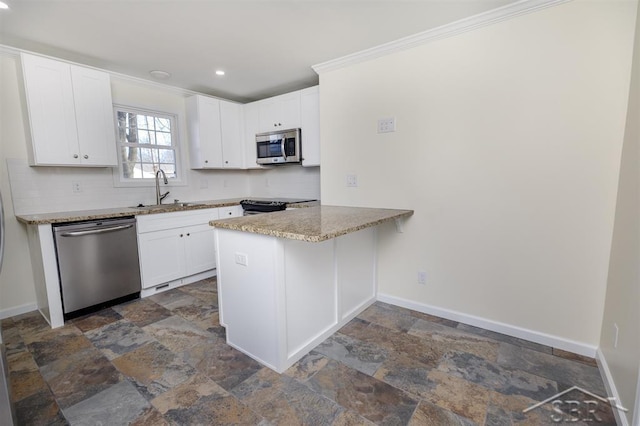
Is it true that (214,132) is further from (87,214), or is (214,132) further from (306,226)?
(306,226)

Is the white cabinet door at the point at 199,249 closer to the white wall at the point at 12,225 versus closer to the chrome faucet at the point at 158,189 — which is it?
the chrome faucet at the point at 158,189

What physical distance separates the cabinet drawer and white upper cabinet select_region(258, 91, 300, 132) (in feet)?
4.27

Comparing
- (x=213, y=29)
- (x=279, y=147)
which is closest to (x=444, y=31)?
(x=213, y=29)

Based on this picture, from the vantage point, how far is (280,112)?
3658 millimetres

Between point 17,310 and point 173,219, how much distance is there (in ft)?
4.99

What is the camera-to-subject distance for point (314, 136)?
3.39m

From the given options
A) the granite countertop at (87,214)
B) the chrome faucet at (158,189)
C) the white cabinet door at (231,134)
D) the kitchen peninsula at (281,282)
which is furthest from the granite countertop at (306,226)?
the white cabinet door at (231,134)

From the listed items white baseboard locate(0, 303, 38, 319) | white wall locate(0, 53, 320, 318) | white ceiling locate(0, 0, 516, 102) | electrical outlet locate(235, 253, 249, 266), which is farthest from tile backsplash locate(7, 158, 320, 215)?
electrical outlet locate(235, 253, 249, 266)

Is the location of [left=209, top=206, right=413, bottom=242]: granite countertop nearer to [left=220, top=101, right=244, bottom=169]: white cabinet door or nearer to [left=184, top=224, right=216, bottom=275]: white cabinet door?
[left=184, top=224, right=216, bottom=275]: white cabinet door

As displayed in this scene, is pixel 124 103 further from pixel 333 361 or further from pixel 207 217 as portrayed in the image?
pixel 333 361

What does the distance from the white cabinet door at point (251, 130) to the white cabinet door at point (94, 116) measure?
1571 millimetres

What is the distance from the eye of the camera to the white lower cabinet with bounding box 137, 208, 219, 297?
9.75 ft

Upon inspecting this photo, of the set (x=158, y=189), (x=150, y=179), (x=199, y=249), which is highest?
(x=150, y=179)

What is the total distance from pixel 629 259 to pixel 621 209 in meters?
0.34
